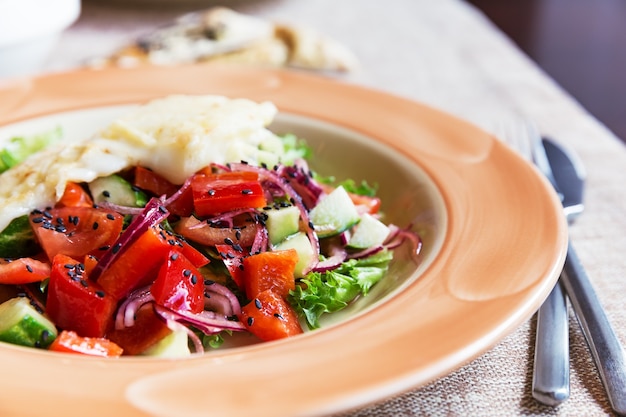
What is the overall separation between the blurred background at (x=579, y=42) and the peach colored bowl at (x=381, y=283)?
2429 mm

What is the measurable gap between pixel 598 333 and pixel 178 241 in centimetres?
142

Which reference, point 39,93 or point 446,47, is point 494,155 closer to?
point 39,93

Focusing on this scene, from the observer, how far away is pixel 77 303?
2.27 m

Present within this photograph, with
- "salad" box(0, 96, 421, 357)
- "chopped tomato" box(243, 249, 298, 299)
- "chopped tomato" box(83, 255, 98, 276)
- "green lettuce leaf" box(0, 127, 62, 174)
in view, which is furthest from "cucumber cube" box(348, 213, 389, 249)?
"green lettuce leaf" box(0, 127, 62, 174)

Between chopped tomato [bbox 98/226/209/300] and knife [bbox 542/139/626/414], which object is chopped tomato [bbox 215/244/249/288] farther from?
knife [bbox 542/139/626/414]

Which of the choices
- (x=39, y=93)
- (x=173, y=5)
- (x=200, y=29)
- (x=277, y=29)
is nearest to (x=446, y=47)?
(x=277, y=29)

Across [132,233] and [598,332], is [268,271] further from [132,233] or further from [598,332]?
[598,332]

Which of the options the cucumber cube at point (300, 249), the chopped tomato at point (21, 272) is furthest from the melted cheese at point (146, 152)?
the cucumber cube at point (300, 249)

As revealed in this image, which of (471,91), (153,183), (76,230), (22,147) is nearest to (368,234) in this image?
(153,183)

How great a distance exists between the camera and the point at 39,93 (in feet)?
11.7

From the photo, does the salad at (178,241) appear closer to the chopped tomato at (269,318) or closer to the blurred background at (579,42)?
the chopped tomato at (269,318)

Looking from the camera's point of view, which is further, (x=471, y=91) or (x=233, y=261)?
(x=471, y=91)

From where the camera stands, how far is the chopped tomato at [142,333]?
7.24 ft

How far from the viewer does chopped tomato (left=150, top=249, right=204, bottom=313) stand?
227 cm
